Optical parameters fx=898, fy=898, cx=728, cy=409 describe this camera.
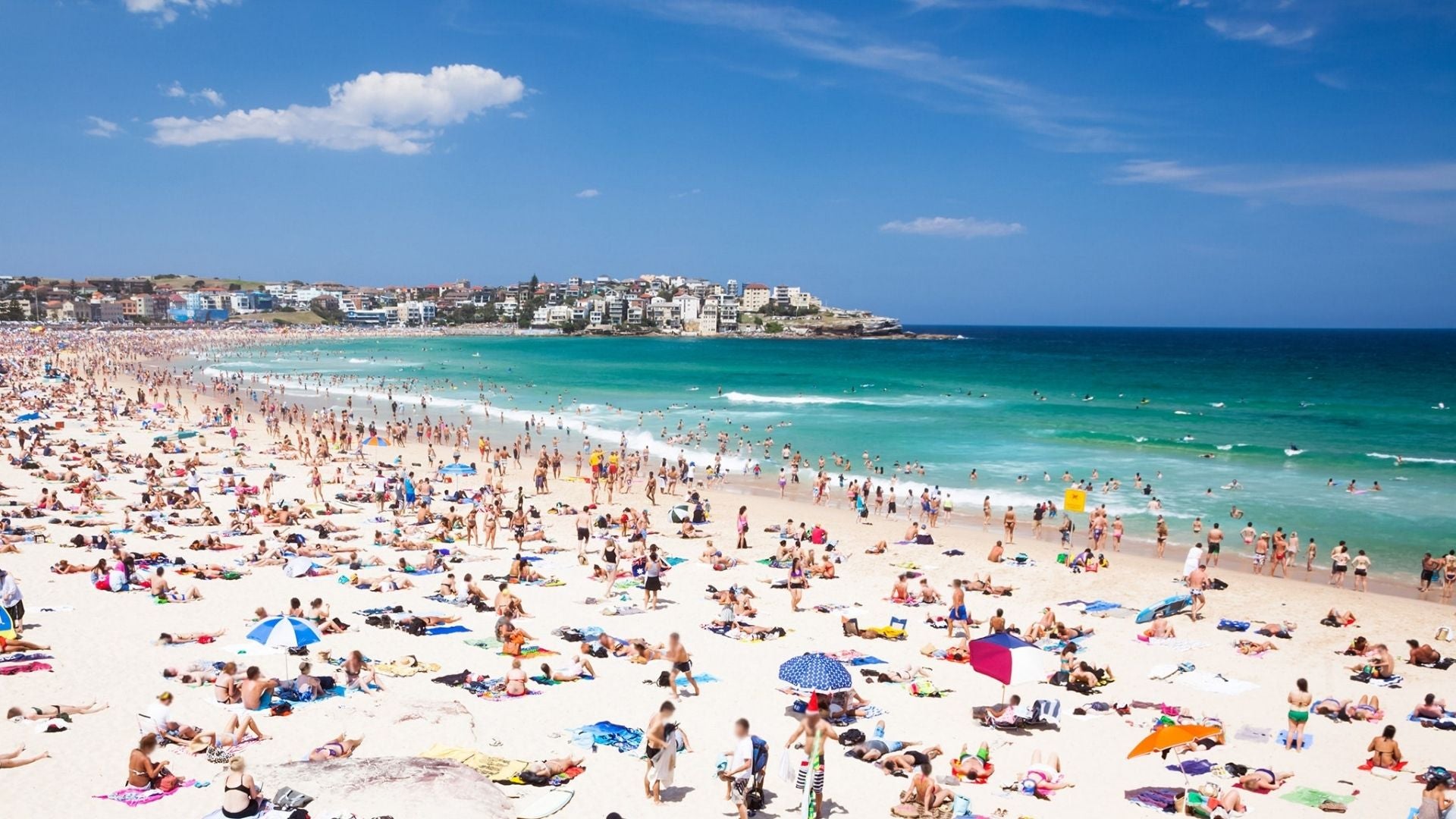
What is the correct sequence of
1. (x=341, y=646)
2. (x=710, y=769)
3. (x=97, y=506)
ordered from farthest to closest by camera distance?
(x=97, y=506)
(x=341, y=646)
(x=710, y=769)

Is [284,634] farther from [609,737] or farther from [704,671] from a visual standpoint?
[704,671]

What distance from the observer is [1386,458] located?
34.0 metres

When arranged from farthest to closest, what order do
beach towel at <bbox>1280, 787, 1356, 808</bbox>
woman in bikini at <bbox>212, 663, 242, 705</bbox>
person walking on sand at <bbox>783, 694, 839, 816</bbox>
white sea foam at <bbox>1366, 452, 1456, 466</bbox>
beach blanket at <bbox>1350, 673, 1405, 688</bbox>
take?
white sea foam at <bbox>1366, 452, 1456, 466</bbox>, beach blanket at <bbox>1350, 673, 1405, 688</bbox>, woman in bikini at <bbox>212, 663, 242, 705</bbox>, beach towel at <bbox>1280, 787, 1356, 808</bbox>, person walking on sand at <bbox>783, 694, 839, 816</bbox>

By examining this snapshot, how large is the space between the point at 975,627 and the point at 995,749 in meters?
4.35

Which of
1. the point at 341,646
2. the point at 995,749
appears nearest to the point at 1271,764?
the point at 995,749

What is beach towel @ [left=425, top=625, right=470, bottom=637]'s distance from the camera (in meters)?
12.7

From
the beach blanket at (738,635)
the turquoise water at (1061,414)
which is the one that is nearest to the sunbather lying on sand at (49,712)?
the beach blanket at (738,635)

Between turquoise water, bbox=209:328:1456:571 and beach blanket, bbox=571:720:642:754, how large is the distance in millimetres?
16710

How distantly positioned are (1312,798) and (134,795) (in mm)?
10704

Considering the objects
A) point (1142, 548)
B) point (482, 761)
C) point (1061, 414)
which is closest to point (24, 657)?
point (482, 761)

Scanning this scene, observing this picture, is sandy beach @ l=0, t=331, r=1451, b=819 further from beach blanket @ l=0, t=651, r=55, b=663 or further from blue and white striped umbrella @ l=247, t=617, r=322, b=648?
blue and white striped umbrella @ l=247, t=617, r=322, b=648

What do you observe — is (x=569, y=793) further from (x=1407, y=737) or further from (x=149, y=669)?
(x=1407, y=737)

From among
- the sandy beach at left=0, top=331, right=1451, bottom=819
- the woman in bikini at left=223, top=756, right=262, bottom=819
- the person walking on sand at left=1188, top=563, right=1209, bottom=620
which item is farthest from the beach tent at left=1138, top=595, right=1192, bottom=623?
the woman in bikini at left=223, top=756, right=262, bottom=819

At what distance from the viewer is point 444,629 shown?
12.9 metres
